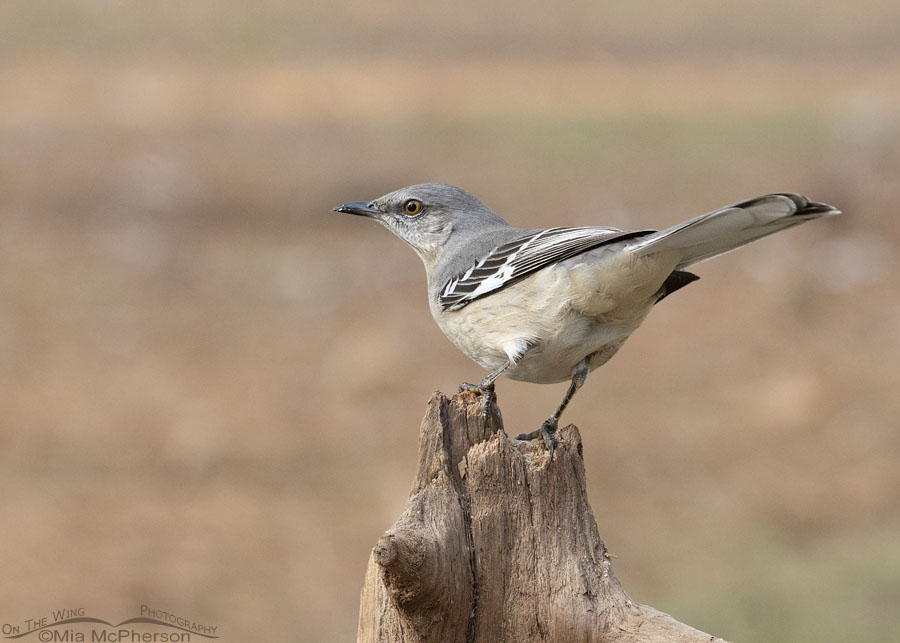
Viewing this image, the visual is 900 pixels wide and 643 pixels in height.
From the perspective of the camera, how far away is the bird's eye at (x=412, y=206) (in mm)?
6734

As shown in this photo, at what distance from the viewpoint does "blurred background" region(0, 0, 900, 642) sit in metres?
11.1

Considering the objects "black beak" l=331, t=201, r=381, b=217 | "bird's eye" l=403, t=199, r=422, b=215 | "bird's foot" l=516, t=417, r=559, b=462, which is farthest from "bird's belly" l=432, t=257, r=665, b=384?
"black beak" l=331, t=201, r=381, b=217

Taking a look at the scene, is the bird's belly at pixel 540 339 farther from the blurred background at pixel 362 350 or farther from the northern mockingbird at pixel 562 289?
the blurred background at pixel 362 350

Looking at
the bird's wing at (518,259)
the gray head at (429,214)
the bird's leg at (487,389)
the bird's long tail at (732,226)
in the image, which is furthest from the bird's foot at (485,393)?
the gray head at (429,214)

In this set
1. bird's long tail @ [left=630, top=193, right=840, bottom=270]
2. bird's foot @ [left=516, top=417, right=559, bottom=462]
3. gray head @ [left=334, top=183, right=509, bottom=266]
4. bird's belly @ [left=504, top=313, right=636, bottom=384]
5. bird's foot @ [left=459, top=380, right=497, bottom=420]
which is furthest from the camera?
gray head @ [left=334, top=183, right=509, bottom=266]

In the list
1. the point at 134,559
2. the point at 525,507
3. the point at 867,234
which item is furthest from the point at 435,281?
the point at 867,234

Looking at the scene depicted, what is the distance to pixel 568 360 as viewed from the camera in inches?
224

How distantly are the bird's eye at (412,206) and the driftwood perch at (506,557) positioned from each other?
2.01 m

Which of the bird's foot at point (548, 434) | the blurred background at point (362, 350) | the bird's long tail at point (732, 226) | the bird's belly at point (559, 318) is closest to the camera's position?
the bird's long tail at point (732, 226)

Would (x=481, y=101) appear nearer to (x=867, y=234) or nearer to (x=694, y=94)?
(x=694, y=94)

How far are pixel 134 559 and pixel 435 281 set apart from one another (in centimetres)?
605

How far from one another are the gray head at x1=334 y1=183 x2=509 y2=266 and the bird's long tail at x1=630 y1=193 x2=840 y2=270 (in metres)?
1.63

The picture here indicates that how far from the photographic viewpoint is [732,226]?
4887 millimetres

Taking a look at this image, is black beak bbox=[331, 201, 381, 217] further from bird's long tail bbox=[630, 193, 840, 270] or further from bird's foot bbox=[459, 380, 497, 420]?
bird's long tail bbox=[630, 193, 840, 270]
